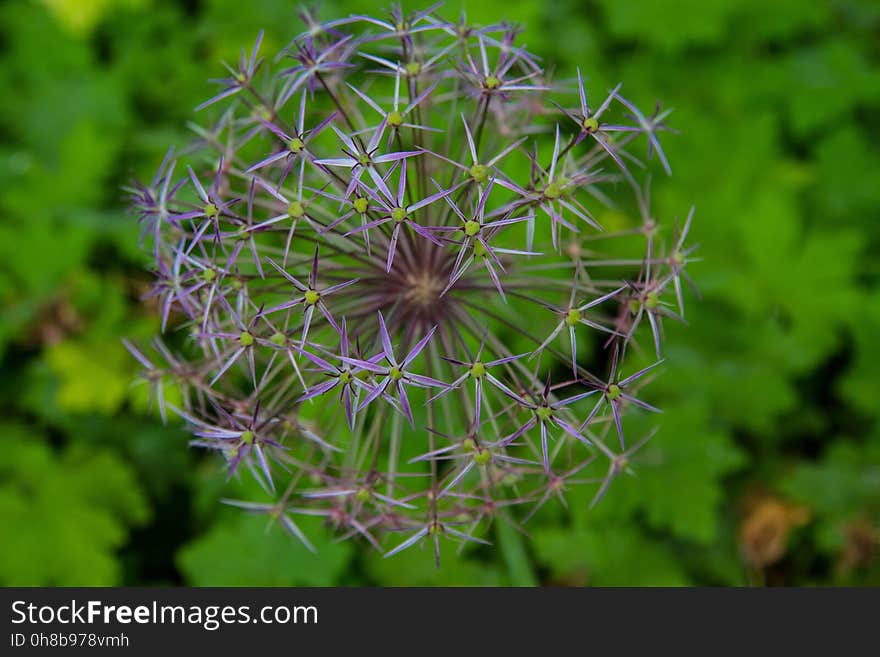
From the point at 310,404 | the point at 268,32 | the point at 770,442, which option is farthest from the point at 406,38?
the point at 770,442

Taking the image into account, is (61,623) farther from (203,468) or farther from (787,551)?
(787,551)

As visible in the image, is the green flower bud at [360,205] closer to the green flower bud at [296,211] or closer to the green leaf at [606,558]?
the green flower bud at [296,211]

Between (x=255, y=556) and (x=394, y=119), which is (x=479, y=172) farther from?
(x=255, y=556)

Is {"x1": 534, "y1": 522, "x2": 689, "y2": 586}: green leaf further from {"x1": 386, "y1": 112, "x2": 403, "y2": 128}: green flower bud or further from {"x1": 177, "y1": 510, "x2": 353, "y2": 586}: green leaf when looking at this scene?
{"x1": 386, "y1": 112, "x2": 403, "y2": 128}: green flower bud

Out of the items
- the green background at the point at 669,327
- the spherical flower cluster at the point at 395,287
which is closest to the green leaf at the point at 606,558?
the green background at the point at 669,327

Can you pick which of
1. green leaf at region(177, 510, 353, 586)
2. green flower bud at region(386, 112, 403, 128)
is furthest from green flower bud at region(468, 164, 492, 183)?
green leaf at region(177, 510, 353, 586)
